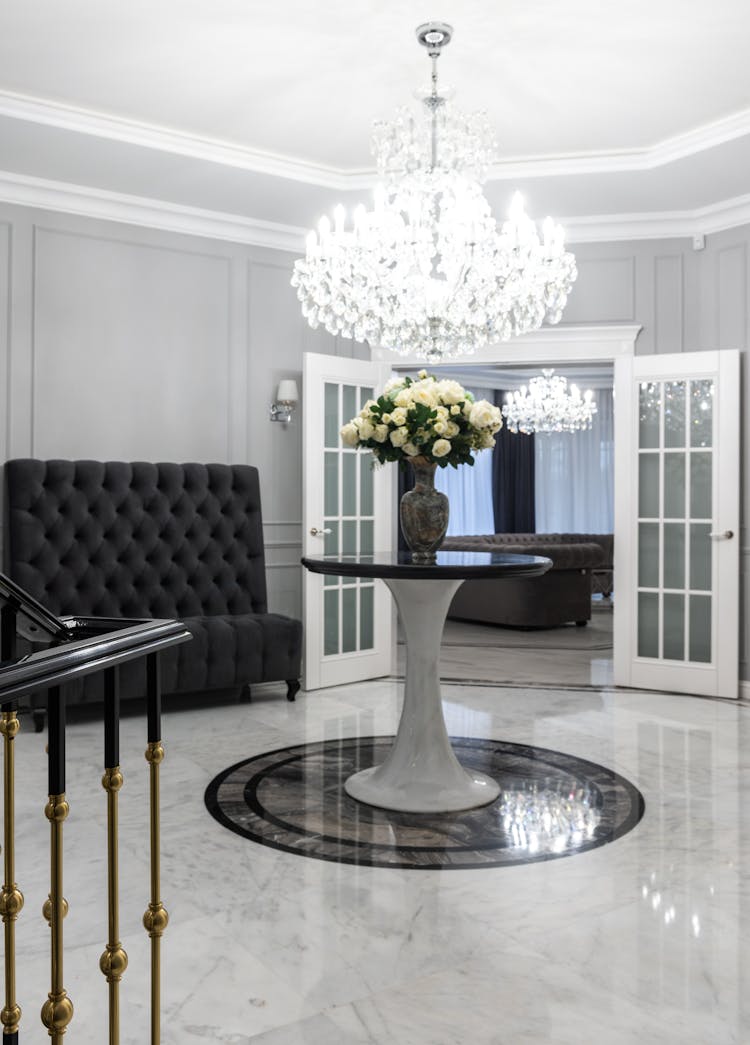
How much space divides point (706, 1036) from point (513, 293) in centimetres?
284

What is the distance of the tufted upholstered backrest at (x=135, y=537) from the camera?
4.66 metres

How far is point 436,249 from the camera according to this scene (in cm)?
379

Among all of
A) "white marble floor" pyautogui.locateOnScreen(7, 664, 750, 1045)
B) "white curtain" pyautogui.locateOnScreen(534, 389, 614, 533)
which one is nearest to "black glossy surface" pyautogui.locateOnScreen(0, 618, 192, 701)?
"white marble floor" pyautogui.locateOnScreen(7, 664, 750, 1045)

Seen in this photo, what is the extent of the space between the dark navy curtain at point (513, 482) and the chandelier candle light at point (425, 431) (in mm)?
8829

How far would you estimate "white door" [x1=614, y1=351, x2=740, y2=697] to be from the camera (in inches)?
208

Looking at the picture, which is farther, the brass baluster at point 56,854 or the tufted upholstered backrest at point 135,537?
the tufted upholstered backrest at point 135,537

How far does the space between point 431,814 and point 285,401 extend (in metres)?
3.05

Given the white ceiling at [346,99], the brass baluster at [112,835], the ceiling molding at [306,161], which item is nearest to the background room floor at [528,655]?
the white ceiling at [346,99]

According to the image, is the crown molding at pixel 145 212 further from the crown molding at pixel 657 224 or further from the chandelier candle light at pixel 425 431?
the chandelier candle light at pixel 425 431

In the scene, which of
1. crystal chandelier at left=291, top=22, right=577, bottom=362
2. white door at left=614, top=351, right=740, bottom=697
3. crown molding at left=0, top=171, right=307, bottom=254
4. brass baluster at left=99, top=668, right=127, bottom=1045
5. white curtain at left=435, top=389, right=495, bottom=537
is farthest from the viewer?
white curtain at left=435, top=389, right=495, bottom=537

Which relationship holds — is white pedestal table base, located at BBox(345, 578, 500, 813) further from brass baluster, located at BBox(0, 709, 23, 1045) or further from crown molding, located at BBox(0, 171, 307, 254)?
crown molding, located at BBox(0, 171, 307, 254)

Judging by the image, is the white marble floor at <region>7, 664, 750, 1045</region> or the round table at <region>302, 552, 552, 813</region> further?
the round table at <region>302, 552, 552, 813</region>

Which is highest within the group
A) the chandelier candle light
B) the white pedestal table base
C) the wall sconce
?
the wall sconce

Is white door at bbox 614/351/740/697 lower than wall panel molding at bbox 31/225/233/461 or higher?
lower
